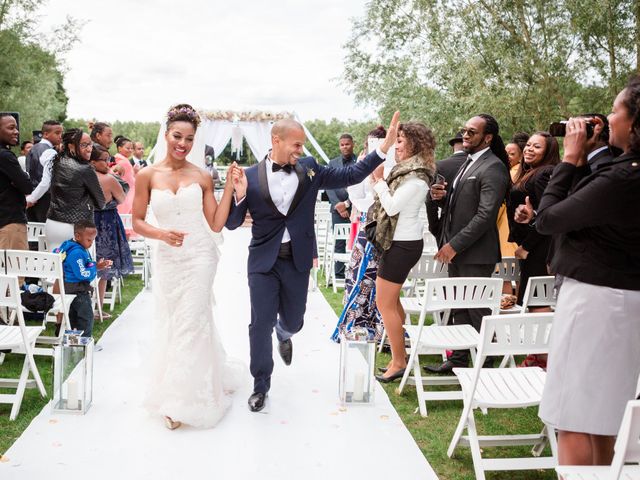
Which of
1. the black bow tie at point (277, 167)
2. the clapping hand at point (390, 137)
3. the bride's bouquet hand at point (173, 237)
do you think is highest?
the clapping hand at point (390, 137)

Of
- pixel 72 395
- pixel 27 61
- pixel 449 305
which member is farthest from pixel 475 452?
pixel 27 61

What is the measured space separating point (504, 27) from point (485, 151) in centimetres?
1068

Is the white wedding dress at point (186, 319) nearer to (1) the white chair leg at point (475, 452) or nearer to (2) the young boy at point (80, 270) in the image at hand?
(2) the young boy at point (80, 270)

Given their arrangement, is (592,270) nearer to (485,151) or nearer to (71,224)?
(485,151)

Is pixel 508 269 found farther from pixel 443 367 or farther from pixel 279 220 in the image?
pixel 279 220

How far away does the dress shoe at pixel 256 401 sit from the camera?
14.9 ft

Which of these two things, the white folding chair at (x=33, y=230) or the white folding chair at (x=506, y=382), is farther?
the white folding chair at (x=33, y=230)

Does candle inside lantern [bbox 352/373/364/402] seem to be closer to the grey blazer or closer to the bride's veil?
the grey blazer

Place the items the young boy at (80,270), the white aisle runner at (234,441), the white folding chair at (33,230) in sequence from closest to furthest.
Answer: the white aisle runner at (234,441) < the young boy at (80,270) < the white folding chair at (33,230)

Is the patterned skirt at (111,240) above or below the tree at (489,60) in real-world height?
below

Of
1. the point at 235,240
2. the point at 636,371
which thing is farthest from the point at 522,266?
the point at 235,240

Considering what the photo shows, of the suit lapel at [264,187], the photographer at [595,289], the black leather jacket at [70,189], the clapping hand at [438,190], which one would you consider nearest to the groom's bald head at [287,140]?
the suit lapel at [264,187]

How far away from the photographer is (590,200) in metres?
2.58

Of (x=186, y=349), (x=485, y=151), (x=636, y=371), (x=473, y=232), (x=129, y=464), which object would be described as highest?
(x=485, y=151)
